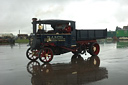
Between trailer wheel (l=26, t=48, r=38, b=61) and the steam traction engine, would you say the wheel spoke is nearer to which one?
the steam traction engine

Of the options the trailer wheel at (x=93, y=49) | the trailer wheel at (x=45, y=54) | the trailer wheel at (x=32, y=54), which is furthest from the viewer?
the trailer wheel at (x=93, y=49)

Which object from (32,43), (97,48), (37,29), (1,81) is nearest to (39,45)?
(32,43)

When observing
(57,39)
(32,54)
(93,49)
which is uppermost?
(57,39)

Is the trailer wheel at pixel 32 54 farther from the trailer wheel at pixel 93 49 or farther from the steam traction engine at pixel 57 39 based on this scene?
the trailer wheel at pixel 93 49

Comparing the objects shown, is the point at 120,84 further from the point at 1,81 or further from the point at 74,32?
the point at 74,32

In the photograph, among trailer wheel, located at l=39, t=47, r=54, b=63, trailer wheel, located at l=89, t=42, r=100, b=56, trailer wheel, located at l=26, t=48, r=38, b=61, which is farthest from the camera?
trailer wheel, located at l=89, t=42, r=100, b=56

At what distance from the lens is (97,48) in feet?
35.0

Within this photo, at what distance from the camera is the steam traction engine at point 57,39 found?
7893 millimetres

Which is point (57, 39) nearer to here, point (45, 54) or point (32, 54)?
point (45, 54)

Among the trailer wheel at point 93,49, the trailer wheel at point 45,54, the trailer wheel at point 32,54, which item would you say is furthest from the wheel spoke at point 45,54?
the trailer wheel at point 93,49

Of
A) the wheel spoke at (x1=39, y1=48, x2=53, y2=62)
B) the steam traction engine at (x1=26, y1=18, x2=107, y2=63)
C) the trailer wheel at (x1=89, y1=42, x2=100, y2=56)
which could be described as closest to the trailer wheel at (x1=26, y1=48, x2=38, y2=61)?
the steam traction engine at (x1=26, y1=18, x2=107, y2=63)

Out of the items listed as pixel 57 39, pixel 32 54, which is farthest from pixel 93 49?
pixel 32 54

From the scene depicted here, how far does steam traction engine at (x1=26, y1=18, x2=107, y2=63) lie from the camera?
7893 millimetres

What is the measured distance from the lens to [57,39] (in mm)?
8320
